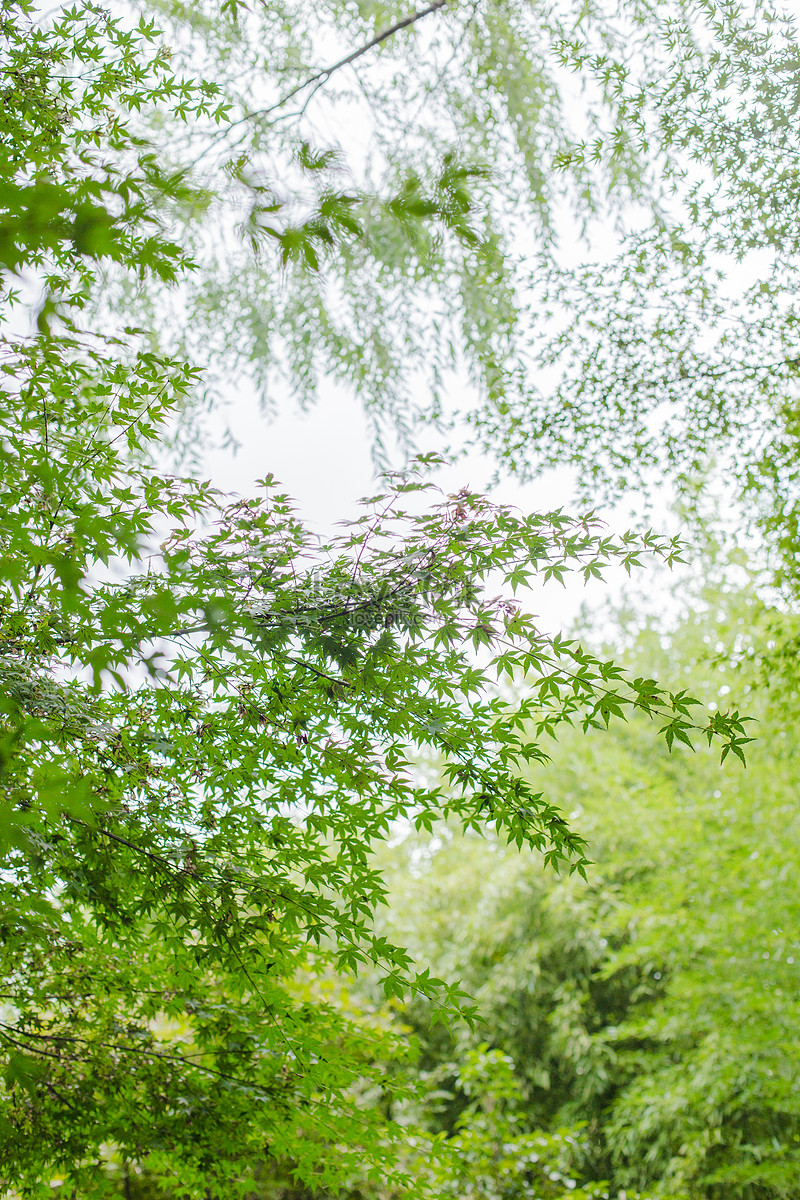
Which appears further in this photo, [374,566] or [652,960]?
[652,960]

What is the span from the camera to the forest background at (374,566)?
1.64 meters

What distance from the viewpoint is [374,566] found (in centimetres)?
183

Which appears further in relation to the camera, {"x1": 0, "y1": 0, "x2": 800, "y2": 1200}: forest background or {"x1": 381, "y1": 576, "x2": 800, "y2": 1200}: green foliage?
{"x1": 381, "y1": 576, "x2": 800, "y2": 1200}: green foliage

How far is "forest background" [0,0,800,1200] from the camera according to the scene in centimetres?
164

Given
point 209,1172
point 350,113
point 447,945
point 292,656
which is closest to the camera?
point 292,656

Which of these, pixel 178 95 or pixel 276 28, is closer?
pixel 178 95

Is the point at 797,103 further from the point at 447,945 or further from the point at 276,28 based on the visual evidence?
the point at 447,945

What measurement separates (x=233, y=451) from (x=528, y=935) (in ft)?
15.0

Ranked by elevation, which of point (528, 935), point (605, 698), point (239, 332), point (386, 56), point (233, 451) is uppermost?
point (386, 56)

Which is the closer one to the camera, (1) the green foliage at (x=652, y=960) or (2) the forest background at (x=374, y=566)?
(2) the forest background at (x=374, y=566)

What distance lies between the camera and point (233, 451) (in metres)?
3.12

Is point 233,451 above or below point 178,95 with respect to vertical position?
below

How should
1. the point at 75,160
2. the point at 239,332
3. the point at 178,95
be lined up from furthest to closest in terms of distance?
the point at 239,332, the point at 75,160, the point at 178,95

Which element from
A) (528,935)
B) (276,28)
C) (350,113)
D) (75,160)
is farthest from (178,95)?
(528,935)
